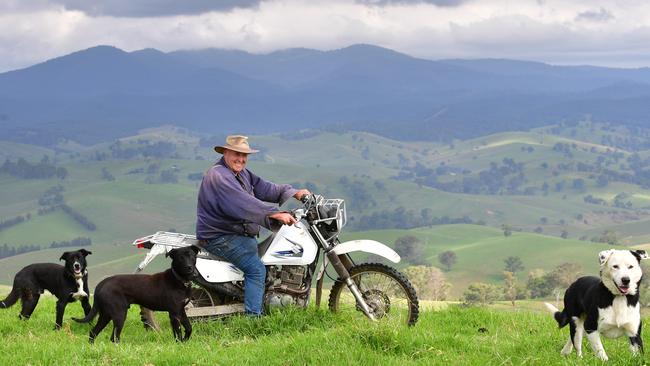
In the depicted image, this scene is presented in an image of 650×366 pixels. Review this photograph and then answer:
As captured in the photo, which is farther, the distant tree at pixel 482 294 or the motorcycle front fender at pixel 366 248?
the distant tree at pixel 482 294

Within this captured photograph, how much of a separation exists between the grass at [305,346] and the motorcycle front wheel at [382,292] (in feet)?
0.97

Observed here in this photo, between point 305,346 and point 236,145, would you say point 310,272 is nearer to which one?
point 236,145

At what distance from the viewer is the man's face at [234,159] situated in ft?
33.0

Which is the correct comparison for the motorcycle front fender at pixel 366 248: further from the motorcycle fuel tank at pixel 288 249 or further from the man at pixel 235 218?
the man at pixel 235 218

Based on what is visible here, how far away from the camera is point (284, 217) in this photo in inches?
374

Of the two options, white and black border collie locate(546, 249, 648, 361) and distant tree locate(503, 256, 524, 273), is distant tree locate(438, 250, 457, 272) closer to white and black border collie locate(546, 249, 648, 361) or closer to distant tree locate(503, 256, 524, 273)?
distant tree locate(503, 256, 524, 273)

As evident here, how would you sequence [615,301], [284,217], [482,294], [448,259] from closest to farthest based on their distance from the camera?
[615,301], [284,217], [482,294], [448,259]

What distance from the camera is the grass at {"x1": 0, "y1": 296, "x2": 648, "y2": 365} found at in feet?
24.6

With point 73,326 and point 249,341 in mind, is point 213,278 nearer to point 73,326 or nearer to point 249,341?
point 249,341

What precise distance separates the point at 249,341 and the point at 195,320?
145 centimetres

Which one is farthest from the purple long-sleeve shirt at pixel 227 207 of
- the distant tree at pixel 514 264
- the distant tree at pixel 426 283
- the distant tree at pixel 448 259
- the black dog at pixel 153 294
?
the distant tree at pixel 448 259

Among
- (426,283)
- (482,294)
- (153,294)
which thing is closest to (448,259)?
(482,294)

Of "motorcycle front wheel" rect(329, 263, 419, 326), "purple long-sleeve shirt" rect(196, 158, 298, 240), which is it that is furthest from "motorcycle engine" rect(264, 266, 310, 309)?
"purple long-sleeve shirt" rect(196, 158, 298, 240)

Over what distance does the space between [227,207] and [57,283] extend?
10.1 feet
